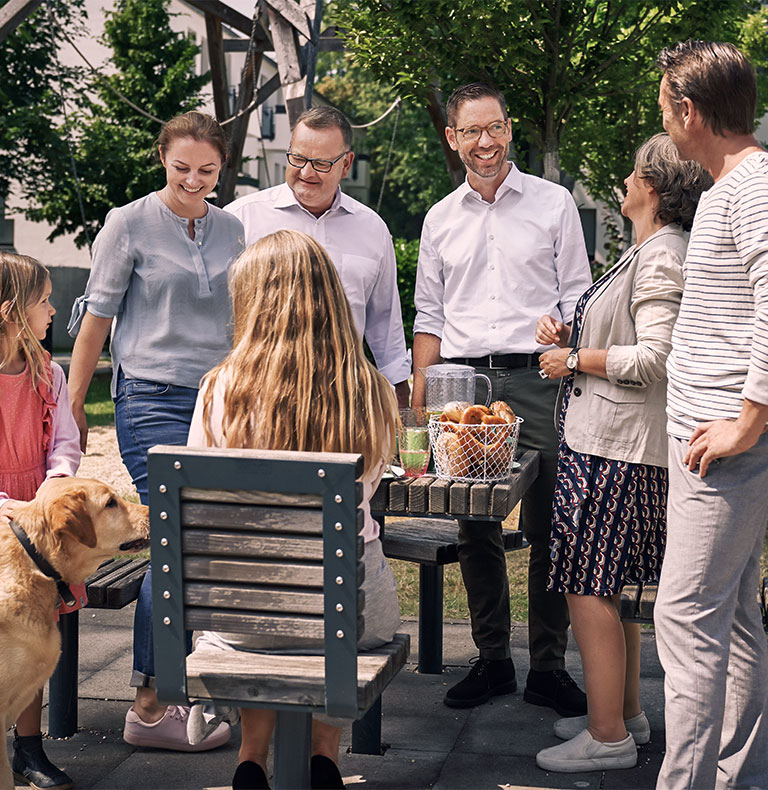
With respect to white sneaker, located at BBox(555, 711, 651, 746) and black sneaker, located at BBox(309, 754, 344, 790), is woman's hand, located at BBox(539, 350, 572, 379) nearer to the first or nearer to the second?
white sneaker, located at BBox(555, 711, 651, 746)

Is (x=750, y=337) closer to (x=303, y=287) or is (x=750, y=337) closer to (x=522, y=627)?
(x=303, y=287)

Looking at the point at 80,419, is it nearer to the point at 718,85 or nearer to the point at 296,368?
the point at 296,368

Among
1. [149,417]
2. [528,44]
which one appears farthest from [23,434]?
[528,44]

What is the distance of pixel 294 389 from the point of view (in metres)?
2.94

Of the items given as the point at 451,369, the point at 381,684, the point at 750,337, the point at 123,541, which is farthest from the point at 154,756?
the point at 750,337

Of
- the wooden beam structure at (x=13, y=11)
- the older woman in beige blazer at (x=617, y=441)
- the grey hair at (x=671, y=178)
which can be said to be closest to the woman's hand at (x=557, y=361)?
the older woman in beige blazer at (x=617, y=441)

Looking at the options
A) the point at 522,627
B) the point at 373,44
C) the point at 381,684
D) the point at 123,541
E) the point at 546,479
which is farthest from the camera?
the point at 373,44

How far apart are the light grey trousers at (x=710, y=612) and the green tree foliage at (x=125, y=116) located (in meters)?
23.2

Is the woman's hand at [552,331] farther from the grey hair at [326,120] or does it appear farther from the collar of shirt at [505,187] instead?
the grey hair at [326,120]

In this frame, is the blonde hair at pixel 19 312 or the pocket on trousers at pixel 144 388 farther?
the pocket on trousers at pixel 144 388

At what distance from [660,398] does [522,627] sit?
7.05ft

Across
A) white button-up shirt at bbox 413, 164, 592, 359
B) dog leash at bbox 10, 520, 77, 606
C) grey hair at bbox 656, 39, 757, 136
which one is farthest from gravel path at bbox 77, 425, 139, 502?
grey hair at bbox 656, 39, 757, 136

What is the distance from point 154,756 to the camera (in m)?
3.99

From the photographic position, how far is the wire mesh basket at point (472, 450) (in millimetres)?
3631
